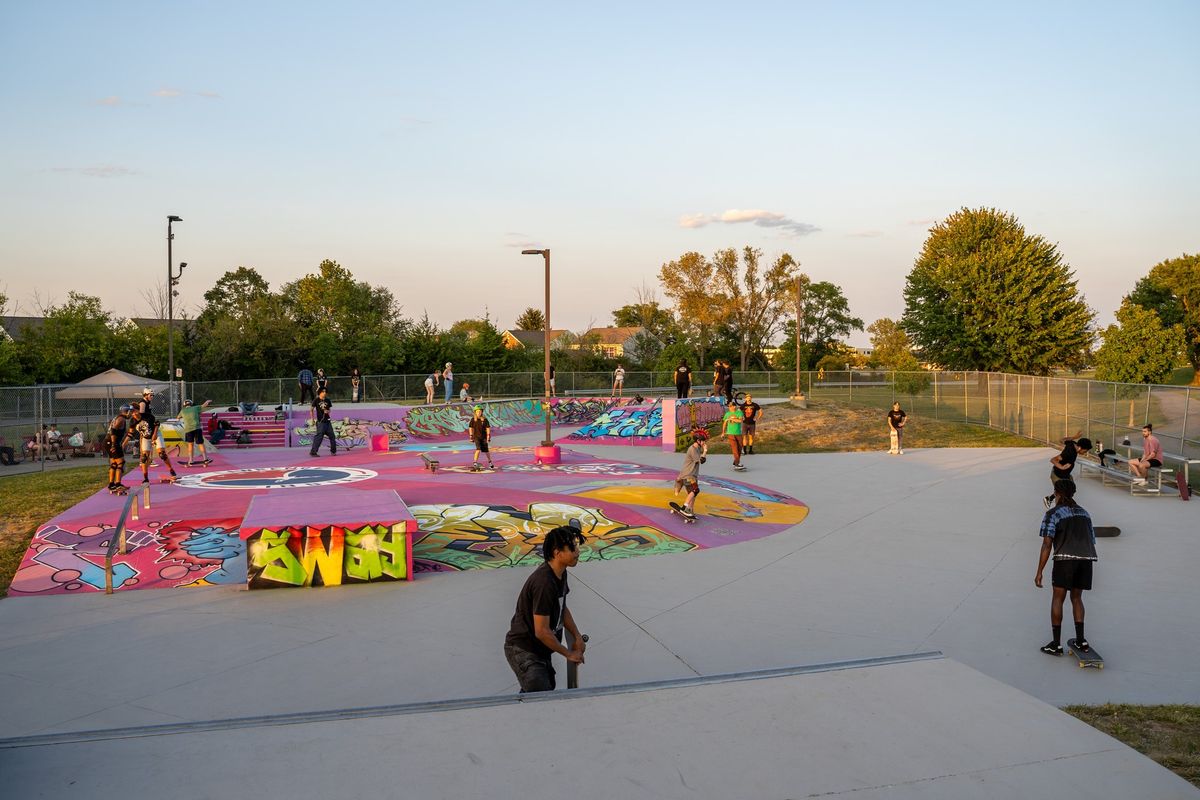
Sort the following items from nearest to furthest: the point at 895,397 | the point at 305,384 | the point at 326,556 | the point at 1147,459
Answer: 1. the point at 326,556
2. the point at 1147,459
3. the point at 305,384
4. the point at 895,397

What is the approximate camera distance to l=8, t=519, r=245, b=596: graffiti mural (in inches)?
432

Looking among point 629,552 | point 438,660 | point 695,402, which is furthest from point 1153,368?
point 438,660

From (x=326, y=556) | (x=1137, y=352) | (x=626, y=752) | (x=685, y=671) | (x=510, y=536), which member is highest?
(x=1137, y=352)

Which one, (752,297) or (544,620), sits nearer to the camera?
(544,620)

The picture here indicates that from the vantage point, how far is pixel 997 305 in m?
47.3

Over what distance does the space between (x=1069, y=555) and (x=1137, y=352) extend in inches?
1805

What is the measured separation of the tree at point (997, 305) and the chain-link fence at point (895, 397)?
2950 mm

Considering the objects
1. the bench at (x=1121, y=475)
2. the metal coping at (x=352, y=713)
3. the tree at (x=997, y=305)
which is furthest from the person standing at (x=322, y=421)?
the tree at (x=997, y=305)

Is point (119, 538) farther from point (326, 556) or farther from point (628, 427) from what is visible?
point (628, 427)

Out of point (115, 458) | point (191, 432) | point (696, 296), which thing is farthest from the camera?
point (696, 296)

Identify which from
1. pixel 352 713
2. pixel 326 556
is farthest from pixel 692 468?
pixel 352 713

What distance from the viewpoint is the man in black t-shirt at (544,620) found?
5031mm

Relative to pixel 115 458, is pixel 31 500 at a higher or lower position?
lower

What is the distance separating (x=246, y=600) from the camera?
33.1ft
